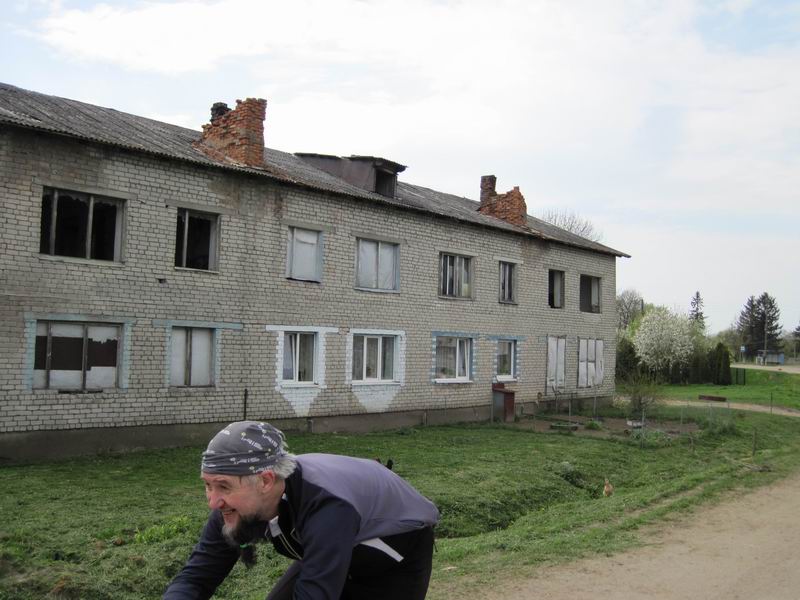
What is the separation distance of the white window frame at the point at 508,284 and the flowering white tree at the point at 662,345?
89.1 ft

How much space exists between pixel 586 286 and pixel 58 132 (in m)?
18.7

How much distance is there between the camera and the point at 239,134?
15.1 m

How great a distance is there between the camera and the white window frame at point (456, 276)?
19.6m

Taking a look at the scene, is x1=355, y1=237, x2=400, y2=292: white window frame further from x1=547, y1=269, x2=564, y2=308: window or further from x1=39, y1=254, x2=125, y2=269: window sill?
x1=547, y1=269, x2=564, y2=308: window

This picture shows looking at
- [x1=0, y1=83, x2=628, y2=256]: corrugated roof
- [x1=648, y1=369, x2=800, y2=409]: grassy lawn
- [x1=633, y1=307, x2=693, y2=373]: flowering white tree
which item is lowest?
[x1=648, y1=369, x2=800, y2=409]: grassy lawn

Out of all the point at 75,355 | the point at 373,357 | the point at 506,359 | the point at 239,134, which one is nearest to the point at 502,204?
the point at 506,359

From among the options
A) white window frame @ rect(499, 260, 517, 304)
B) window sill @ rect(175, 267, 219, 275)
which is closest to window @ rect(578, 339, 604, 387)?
white window frame @ rect(499, 260, 517, 304)

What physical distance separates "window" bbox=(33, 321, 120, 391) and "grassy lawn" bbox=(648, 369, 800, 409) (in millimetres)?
17207

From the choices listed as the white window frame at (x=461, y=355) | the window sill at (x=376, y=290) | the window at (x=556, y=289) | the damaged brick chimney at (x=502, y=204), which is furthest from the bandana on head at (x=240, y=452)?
the window at (x=556, y=289)

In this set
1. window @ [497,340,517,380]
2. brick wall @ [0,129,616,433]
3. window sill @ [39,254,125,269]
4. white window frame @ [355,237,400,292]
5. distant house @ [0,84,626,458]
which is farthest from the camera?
window @ [497,340,517,380]

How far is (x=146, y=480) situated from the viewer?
1027 centimetres

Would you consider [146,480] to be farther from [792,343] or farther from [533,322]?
[792,343]

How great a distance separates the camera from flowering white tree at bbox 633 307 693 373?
46750 mm

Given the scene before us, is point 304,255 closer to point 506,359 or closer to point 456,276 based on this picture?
point 456,276
